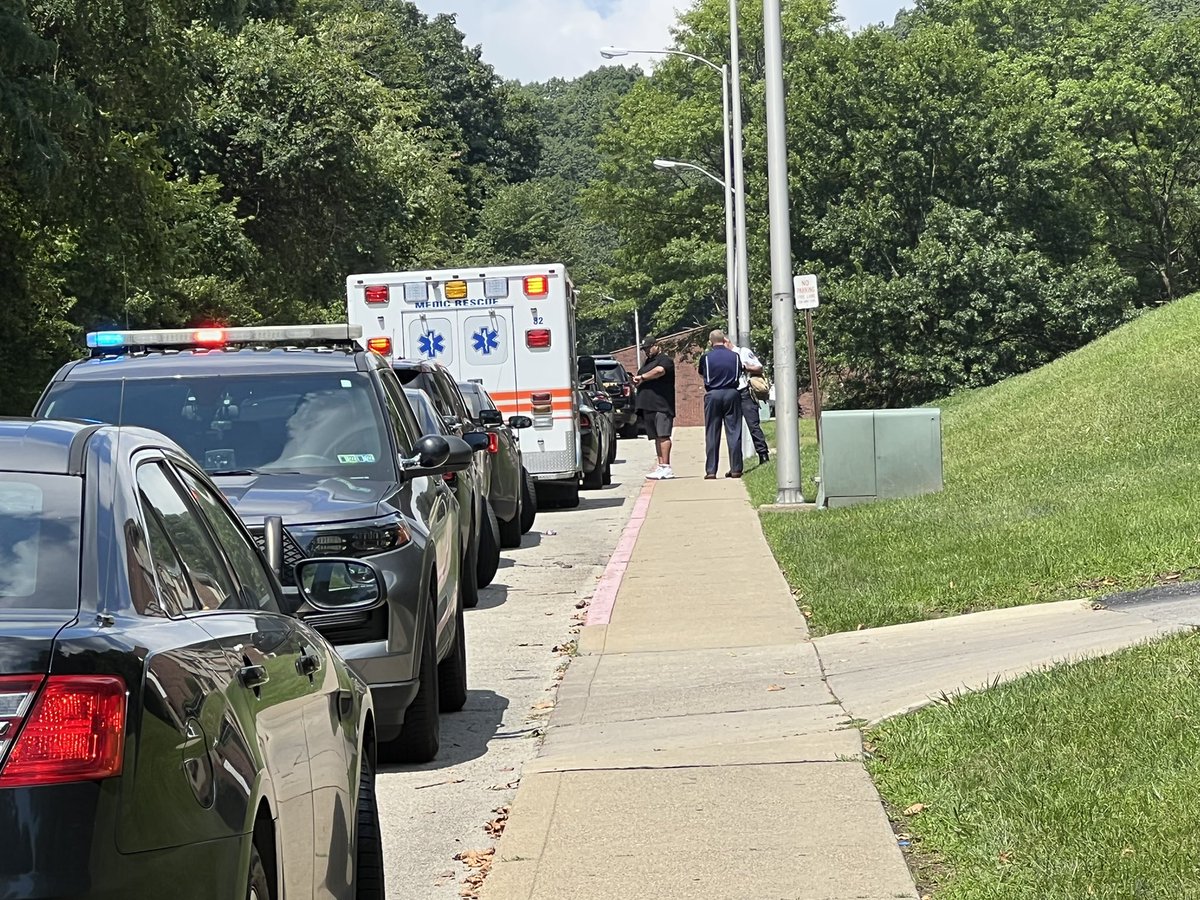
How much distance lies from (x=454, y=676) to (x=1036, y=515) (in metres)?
6.73

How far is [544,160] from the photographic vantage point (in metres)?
120

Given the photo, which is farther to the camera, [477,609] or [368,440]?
[477,609]

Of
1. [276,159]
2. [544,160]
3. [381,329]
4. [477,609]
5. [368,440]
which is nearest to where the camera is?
[368,440]

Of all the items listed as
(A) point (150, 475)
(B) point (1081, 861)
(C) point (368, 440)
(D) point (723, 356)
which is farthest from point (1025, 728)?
(D) point (723, 356)

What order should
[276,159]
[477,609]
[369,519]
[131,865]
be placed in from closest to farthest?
[131,865], [369,519], [477,609], [276,159]

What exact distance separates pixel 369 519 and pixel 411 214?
36085mm

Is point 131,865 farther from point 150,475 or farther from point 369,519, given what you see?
point 369,519

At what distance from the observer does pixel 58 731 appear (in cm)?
292

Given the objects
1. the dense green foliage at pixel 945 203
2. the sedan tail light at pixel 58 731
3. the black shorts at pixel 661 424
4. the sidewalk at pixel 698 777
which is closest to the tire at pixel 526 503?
the sidewalk at pixel 698 777

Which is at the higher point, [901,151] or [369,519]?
[901,151]

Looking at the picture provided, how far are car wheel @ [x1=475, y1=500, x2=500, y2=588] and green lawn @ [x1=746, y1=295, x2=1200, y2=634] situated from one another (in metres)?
2.31

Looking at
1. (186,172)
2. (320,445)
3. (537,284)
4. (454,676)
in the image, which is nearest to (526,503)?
(537,284)

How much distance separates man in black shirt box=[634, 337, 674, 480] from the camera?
26938 millimetres

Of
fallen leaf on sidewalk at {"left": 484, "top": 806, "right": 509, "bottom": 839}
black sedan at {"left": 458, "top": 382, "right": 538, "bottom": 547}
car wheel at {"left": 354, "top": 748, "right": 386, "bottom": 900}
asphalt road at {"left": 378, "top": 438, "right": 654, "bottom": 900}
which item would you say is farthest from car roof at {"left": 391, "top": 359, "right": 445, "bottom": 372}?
car wheel at {"left": 354, "top": 748, "right": 386, "bottom": 900}
